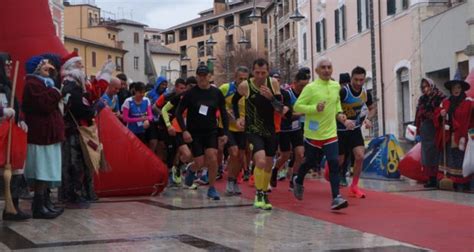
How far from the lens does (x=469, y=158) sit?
431 inches

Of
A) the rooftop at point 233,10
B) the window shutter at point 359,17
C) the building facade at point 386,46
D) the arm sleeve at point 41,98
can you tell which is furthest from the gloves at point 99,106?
the rooftop at point 233,10

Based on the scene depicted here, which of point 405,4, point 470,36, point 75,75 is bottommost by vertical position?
point 75,75

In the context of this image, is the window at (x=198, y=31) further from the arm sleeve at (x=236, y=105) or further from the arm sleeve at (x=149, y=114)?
the arm sleeve at (x=236, y=105)

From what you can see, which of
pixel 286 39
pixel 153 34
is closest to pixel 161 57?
pixel 153 34

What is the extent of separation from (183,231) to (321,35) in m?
37.4

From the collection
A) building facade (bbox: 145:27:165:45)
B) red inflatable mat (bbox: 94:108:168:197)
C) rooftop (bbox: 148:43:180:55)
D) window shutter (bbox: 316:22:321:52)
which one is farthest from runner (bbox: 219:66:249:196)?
building facade (bbox: 145:27:165:45)

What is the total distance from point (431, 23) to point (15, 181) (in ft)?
75.1

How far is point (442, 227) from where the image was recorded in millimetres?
7492

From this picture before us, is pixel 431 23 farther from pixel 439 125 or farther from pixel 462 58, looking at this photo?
pixel 439 125

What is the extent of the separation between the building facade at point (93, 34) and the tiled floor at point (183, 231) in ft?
222

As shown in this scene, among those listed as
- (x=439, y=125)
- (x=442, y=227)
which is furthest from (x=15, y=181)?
(x=439, y=125)

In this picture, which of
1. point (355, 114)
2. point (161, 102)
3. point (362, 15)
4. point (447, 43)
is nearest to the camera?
point (355, 114)

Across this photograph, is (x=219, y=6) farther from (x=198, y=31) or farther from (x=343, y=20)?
(x=343, y=20)

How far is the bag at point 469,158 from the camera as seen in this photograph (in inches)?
430
